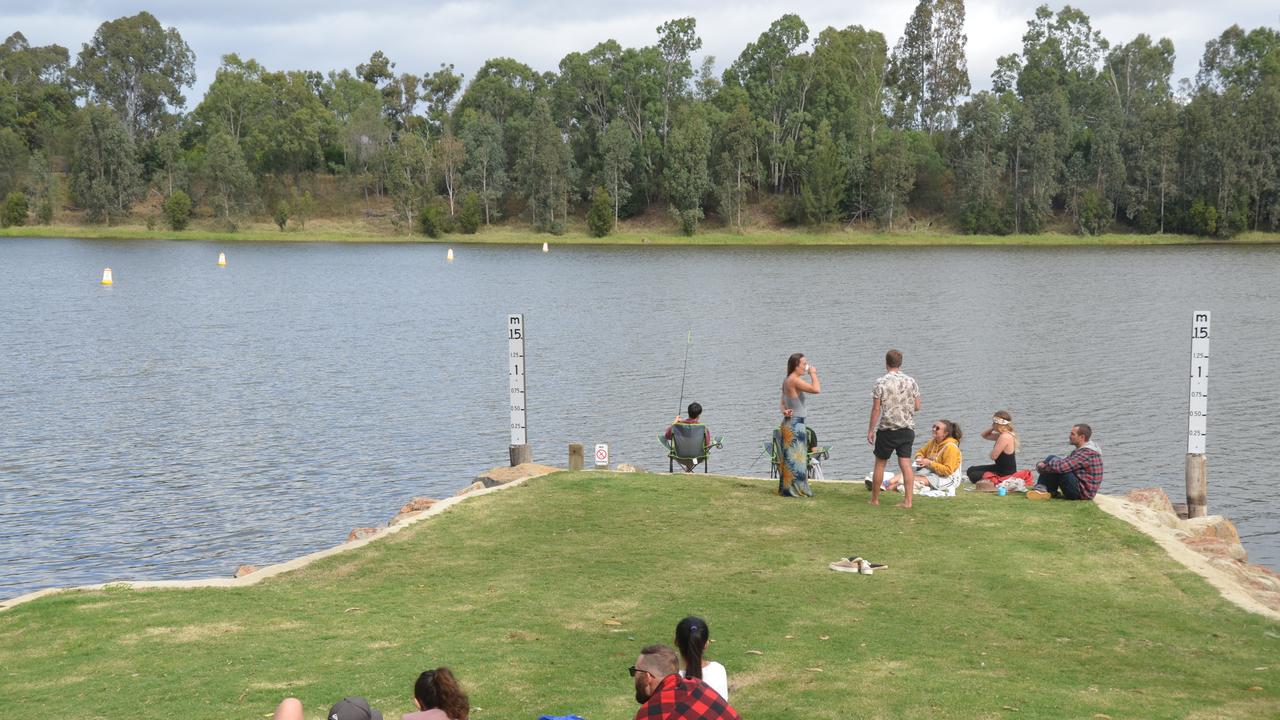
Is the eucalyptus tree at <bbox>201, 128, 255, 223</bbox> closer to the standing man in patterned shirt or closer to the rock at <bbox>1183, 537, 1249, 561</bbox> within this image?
the standing man in patterned shirt

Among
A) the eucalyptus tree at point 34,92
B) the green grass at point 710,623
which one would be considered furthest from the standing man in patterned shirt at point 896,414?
the eucalyptus tree at point 34,92

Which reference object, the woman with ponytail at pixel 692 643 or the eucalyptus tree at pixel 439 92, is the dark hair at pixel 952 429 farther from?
the eucalyptus tree at pixel 439 92

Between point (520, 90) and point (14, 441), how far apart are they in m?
110

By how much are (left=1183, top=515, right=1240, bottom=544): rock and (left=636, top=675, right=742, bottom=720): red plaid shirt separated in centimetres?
1180

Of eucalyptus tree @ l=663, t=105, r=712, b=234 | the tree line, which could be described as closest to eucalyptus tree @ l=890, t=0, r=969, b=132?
the tree line

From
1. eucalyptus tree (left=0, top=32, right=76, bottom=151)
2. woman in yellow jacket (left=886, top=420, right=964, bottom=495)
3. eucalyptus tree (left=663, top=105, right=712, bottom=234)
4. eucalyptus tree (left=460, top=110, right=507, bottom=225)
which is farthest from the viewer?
eucalyptus tree (left=0, top=32, right=76, bottom=151)

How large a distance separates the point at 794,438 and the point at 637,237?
328ft

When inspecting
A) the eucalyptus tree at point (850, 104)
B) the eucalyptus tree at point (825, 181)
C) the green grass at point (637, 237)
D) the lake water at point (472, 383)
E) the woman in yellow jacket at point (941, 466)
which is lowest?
the lake water at point (472, 383)

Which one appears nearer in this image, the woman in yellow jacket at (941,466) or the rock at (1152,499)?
the woman in yellow jacket at (941,466)

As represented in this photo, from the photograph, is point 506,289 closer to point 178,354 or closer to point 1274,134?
point 178,354

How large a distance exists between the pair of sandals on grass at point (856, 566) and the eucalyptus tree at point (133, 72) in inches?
6154

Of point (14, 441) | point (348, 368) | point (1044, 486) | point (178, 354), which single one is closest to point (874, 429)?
point (1044, 486)

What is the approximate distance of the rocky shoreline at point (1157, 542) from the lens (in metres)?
13.0

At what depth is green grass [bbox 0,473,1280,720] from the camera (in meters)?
9.59
